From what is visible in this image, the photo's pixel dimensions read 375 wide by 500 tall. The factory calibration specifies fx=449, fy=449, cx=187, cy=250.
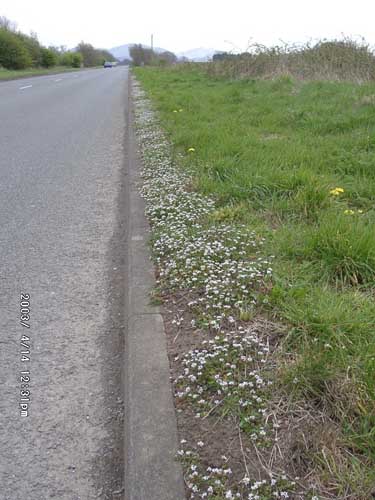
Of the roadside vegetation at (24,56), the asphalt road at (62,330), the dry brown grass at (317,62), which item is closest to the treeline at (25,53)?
the roadside vegetation at (24,56)

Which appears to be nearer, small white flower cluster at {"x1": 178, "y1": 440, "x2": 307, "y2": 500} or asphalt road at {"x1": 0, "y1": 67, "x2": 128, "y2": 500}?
small white flower cluster at {"x1": 178, "y1": 440, "x2": 307, "y2": 500}

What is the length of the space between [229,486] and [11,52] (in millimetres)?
40955

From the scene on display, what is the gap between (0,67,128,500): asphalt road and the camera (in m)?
1.77

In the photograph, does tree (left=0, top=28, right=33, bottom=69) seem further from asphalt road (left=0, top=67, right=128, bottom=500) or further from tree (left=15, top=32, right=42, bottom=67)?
asphalt road (left=0, top=67, right=128, bottom=500)

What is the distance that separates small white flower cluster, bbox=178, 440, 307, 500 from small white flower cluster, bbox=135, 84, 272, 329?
0.82m

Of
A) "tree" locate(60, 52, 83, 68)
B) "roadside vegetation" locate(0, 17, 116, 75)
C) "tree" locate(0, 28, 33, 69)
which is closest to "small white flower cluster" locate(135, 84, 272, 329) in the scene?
"roadside vegetation" locate(0, 17, 116, 75)

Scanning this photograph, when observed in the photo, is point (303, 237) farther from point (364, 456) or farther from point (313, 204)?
point (364, 456)

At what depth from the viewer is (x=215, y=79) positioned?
16922 millimetres

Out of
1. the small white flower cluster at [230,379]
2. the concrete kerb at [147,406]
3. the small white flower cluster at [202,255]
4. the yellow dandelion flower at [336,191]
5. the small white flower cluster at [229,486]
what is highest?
the yellow dandelion flower at [336,191]

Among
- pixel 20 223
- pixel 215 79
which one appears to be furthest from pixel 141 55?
pixel 20 223

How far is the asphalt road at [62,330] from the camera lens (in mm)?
1774

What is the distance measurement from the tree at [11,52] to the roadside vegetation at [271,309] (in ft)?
119
